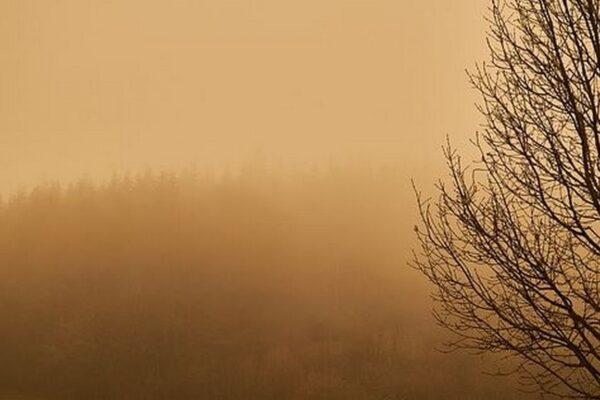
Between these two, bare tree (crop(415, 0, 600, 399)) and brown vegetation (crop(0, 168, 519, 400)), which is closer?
bare tree (crop(415, 0, 600, 399))

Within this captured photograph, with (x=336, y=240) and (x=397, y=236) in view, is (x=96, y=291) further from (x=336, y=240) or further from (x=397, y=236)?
(x=397, y=236)

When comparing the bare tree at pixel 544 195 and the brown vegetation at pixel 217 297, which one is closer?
the bare tree at pixel 544 195

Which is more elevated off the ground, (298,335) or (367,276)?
(367,276)

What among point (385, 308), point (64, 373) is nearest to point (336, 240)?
point (385, 308)

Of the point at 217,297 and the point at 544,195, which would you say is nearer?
the point at 544,195

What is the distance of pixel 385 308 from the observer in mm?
59469

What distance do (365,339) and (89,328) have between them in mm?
22625

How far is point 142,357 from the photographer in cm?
5241

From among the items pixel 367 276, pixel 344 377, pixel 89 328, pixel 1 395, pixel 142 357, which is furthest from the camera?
pixel 367 276

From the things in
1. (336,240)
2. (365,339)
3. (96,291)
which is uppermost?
(336,240)

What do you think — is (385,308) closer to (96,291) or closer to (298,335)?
(298,335)

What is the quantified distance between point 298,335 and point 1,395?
72.4 ft

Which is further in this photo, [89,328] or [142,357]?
[89,328]

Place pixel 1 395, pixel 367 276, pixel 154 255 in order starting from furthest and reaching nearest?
pixel 154 255, pixel 367 276, pixel 1 395
